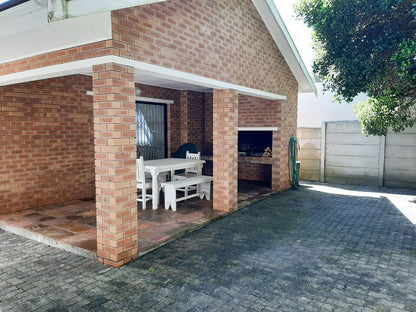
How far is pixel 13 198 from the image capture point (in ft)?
20.9

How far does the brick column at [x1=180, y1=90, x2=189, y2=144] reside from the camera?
33.1 feet

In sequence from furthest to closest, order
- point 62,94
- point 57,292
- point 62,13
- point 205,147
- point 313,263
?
1. point 205,147
2. point 62,94
3. point 313,263
4. point 57,292
5. point 62,13

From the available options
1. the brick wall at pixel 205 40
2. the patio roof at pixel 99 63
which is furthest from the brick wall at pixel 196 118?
the patio roof at pixel 99 63

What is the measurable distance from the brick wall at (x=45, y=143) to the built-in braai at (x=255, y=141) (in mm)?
4860

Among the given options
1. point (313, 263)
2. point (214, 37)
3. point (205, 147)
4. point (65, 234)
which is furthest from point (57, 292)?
point (205, 147)

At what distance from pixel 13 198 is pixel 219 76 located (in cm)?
468

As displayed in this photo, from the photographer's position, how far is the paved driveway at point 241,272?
130 inches

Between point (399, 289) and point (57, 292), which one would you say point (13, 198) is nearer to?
point (57, 292)

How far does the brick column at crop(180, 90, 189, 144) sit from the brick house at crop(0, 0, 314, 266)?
0.03 metres

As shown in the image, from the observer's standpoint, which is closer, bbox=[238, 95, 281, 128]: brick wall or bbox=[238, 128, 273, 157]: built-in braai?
bbox=[238, 95, 281, 128]: brick wall

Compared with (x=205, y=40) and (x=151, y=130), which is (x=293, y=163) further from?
(x=205, y=40)

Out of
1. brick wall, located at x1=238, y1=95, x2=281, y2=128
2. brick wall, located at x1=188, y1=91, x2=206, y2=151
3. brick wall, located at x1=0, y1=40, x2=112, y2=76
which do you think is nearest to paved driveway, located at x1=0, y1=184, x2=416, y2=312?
brick wall, located at x1=0, y1=40, x2=112, y2=76

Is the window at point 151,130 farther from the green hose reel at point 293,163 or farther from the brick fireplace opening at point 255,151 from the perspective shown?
the green hose reel at point 293,163

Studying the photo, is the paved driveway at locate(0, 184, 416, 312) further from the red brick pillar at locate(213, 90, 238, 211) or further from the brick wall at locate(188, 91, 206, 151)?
the brick wall at locate(188, 91, 206, 151)
